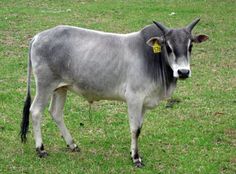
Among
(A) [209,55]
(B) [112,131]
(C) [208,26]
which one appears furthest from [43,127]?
(C) [208,26]

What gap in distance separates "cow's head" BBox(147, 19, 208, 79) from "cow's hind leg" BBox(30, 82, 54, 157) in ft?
5.07

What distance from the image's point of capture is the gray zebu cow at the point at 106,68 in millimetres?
7176

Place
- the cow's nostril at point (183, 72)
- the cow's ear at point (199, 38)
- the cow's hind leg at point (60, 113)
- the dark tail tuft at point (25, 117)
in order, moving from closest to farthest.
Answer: the cow's nostril at point (183, 72) < the cow's ear at point (199, 38) < the dark tail tuft at point (25, 117) < the cow's hind leg at point (60, 113)

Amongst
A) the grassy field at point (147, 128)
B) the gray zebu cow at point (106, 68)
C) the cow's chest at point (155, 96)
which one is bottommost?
the grassy field at point (147, 128)

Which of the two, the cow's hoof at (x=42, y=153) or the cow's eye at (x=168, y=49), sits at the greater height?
the cow's eye at (x=168, y=49)

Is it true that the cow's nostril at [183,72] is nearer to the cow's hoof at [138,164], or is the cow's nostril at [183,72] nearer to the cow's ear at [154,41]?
the cow's ear at [154,41]

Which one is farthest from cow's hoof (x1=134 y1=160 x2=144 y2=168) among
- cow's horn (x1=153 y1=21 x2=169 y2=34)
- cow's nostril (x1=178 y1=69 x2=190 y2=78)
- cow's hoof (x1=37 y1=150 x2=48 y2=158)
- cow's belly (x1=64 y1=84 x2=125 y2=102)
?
cow's horn (x1=153 y1=21 x2=169 y2=34)

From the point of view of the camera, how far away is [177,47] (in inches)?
268

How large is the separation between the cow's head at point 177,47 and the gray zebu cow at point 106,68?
0.03m

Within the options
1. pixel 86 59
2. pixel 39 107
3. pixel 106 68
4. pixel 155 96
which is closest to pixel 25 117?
pixel 39 107

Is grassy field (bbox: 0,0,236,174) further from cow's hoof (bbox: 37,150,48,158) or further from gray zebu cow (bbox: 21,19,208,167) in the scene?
gray zebu cow (bbox: 21,19,208,167)

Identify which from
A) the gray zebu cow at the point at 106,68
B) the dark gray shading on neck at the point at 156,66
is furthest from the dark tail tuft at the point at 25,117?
the dark gray shading on neck at the point at 156,66

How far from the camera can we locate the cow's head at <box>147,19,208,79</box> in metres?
6.72

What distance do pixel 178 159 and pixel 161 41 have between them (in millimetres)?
1692
